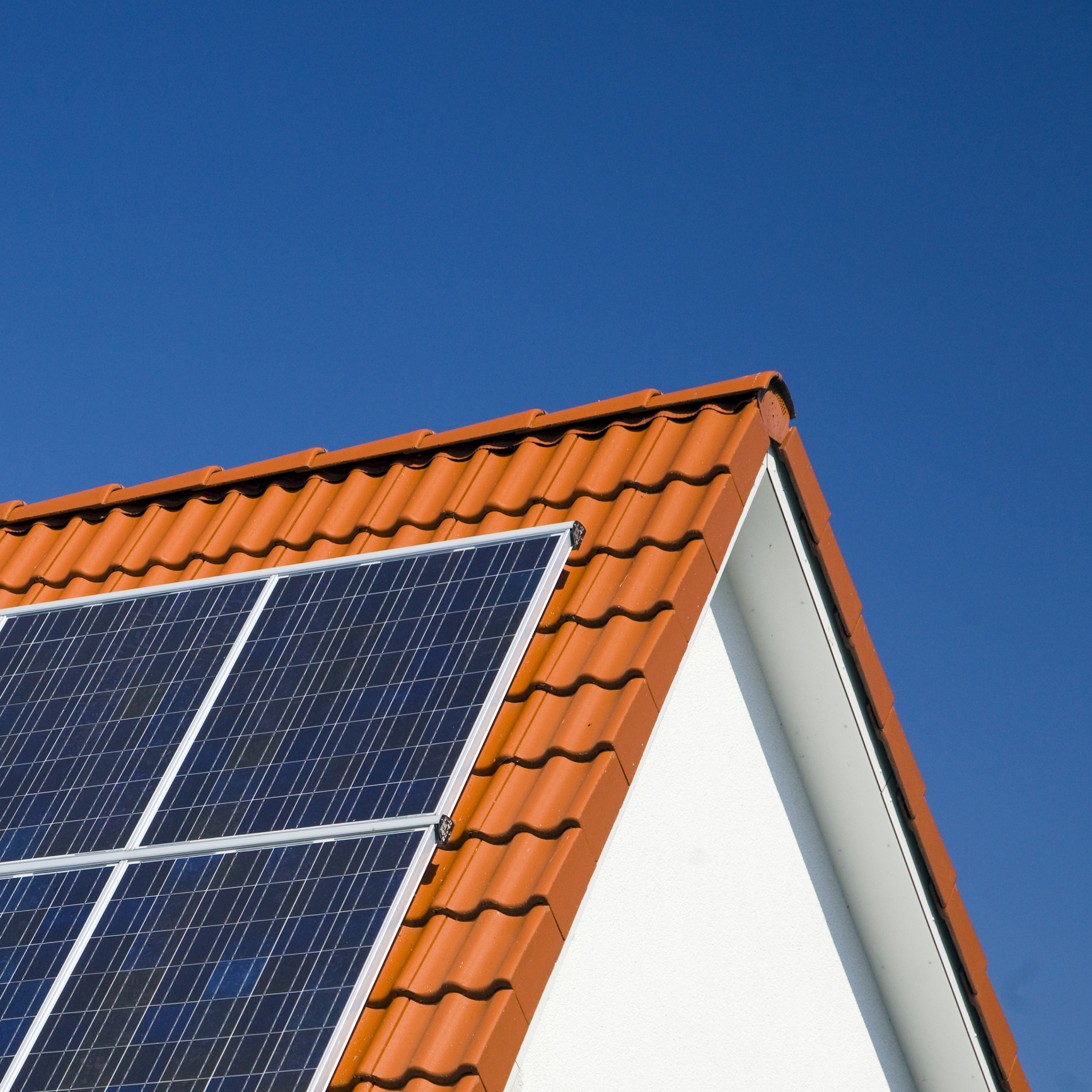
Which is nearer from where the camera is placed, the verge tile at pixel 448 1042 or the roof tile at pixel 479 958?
the verge tile at pixel 448 1042

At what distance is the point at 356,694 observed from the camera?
17.2ft

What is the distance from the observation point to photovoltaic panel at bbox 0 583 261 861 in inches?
203

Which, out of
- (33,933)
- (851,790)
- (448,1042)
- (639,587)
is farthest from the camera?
(851,790)

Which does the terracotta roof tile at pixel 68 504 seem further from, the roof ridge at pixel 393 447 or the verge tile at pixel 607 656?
the verge tile at pixel 607 656

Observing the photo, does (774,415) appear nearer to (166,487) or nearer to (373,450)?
(373,450)

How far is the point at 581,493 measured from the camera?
245 inches

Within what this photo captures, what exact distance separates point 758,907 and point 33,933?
10.1 ft

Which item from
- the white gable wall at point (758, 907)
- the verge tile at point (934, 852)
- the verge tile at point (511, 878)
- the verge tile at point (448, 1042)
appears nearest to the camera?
the verge tile at point (448, 1042)

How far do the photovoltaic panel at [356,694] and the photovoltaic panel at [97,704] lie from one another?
0.17m

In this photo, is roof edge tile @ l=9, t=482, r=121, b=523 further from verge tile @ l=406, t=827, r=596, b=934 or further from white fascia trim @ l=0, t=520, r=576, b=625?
verge tile @ l=406, t=827, r=596, b=934

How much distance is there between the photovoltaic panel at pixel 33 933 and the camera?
178 inches

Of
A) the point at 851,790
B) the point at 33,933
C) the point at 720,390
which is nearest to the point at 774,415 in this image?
the point at 720,390

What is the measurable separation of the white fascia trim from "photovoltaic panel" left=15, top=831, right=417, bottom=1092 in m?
1.44

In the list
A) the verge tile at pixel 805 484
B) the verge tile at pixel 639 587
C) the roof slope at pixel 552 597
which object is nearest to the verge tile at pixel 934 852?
the roof slope at pixel 552 597
